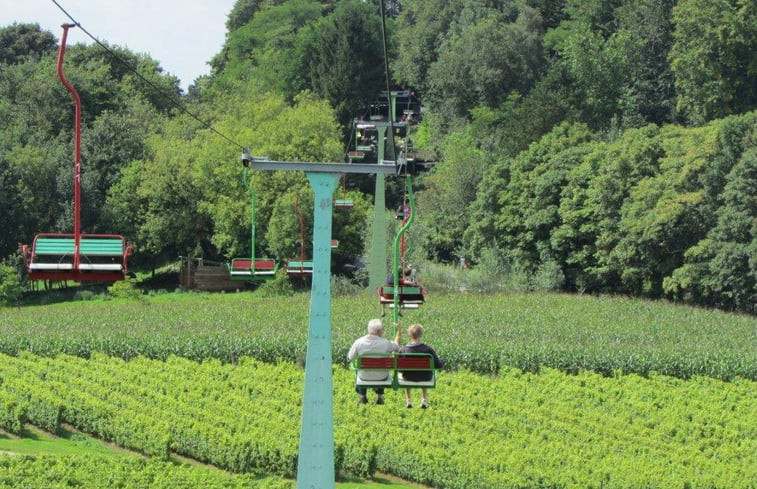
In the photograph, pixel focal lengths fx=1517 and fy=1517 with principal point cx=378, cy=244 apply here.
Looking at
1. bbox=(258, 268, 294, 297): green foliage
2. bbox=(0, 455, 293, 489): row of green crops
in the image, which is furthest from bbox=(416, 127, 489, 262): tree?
bbox=(0, 455, 293, 489): row of green crops

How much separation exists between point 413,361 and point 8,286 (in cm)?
5173

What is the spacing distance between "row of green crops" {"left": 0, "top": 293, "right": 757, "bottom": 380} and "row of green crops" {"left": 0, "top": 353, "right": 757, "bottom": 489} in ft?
5.02

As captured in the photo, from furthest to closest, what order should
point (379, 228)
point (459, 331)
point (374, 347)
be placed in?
point (459, 331)
point (379, 228)
point (374, 347)

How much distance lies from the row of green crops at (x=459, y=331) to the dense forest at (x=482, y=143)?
18.4 feet

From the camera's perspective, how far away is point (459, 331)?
61875mm

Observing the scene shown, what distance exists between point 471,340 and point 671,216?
19.7 metres

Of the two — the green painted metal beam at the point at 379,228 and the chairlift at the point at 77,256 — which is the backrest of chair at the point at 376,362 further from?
the green painted metal beam at the point at 379,228

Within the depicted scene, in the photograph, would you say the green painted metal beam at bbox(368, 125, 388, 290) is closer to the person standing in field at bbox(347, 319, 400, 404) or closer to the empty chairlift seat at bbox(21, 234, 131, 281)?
the empty chairlift seat at bbox(21, 234, 131, 281)

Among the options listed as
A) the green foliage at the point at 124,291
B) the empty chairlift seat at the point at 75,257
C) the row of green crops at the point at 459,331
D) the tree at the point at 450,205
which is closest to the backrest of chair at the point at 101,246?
the empty chairlift seat at the point at 75,257

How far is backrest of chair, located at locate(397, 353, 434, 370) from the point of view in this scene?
84.0 feet

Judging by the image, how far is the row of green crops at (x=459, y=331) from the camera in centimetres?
5431

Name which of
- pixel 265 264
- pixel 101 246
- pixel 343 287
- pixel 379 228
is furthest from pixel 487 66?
pixel 101 246

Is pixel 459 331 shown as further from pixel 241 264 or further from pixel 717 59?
pixel 717 59

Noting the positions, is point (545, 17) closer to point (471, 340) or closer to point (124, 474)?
point (471, 340)
